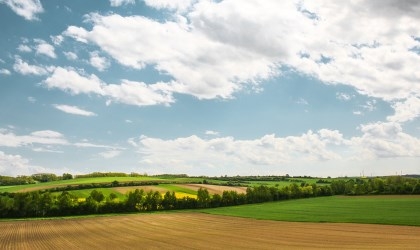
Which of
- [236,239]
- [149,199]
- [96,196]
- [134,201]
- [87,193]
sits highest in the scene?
[87,193]

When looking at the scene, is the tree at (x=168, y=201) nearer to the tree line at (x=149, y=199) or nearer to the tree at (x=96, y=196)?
the tree line at (x=149, y=199)

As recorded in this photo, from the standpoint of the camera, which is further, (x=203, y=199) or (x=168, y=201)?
(x=203, y=199)

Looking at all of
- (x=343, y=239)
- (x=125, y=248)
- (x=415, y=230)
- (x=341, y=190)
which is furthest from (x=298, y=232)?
(x=341, y=190)

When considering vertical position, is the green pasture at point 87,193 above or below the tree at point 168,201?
above

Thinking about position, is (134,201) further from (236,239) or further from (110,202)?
(236,239)

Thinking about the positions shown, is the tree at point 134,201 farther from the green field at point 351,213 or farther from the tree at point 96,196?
the green field at point 351,213

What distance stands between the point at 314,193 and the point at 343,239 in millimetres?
104935

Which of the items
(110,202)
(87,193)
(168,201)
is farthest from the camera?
(87,193)

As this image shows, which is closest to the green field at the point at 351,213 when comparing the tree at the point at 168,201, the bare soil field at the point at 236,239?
the bare soil field at the point at 236,239

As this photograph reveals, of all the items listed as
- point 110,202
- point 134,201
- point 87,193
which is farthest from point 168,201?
point 87,193

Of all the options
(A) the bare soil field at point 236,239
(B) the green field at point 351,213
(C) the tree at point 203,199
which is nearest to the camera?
(A) the bare soil field at point 236,239

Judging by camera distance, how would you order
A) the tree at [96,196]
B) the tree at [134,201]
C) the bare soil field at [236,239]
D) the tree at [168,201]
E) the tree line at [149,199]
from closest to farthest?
the bare soil field at [236,239]
the tree line at [149,199]
the tree at [96,196]
the tree at [134,201]
the tree at [168,201]

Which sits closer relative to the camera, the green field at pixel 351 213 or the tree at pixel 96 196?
the green field at pixel 351 213

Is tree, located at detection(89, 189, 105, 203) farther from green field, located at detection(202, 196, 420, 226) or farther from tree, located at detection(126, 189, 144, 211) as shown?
green field, located at detection(202, 196, 420, 226)
